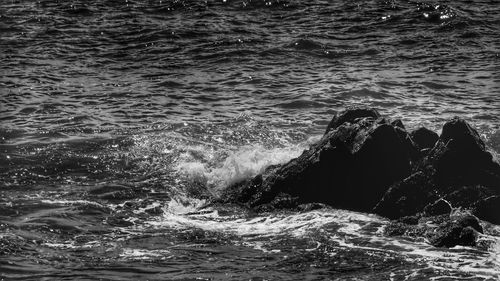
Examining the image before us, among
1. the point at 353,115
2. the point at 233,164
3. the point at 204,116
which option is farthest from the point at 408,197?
the point at 204,116

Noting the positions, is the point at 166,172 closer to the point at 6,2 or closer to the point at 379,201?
the point at 379,201

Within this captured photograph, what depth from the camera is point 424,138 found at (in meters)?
15.8

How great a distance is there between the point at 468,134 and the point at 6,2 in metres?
22.2

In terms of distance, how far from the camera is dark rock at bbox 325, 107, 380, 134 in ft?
54.0

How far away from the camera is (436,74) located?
22922 mm

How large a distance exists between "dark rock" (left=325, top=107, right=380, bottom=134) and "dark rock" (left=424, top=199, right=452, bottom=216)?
2942 millimetres

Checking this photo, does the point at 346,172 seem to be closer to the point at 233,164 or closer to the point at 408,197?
the point at 408,197

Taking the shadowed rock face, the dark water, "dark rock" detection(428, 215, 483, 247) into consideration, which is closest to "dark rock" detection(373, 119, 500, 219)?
the shadowed rock face

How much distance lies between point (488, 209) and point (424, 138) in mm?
2464

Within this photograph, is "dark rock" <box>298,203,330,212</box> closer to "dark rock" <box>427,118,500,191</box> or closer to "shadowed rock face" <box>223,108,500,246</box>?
"shadowed rock face" <box>223,108,500,246</box>

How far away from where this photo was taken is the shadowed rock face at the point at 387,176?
1399 centimetres

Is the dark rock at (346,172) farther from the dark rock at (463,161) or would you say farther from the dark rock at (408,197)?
the dark rock at (463,161)

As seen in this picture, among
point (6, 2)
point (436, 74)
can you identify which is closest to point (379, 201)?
point (436, 74)

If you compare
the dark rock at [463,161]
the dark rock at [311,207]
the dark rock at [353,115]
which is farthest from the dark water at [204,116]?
the dark rock at [463,161]
